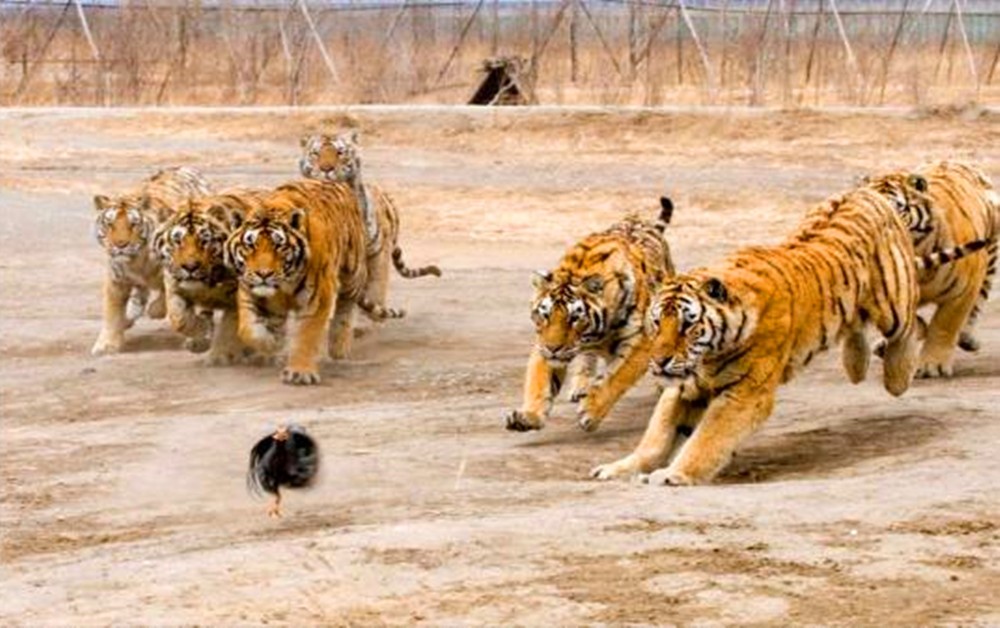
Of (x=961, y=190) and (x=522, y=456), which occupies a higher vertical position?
(x=961, y=190)

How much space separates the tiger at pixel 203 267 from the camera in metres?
11.8

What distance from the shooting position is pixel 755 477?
28.4ft

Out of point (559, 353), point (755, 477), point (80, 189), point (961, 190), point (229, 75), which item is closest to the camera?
point (755, 477)

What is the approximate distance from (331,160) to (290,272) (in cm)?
206

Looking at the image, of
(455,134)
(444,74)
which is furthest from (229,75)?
(455,134)

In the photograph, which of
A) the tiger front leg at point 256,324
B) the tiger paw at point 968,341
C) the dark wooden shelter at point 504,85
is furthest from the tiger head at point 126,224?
the dark wooden shelter at point 504,85

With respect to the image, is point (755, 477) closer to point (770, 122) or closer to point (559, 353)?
point (559, 353)

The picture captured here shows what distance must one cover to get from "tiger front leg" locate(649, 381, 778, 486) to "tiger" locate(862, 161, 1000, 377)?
2.46 m

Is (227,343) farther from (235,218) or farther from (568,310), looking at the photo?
(568,310)

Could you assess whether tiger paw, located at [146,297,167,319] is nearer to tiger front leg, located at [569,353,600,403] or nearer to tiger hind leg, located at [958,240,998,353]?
tiger front leg, located at [569,353,600,403]

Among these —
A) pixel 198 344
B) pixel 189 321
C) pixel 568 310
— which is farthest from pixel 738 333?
pixel 198 344

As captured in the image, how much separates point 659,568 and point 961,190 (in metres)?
5.08

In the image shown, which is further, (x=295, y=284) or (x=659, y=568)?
(x=295, y=284)

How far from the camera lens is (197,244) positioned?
1184cm
